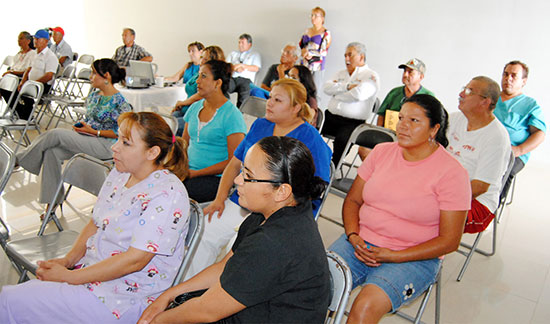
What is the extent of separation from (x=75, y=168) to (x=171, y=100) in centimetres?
297

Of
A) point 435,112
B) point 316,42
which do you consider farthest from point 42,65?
point 435,112

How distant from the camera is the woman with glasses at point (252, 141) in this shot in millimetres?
2129

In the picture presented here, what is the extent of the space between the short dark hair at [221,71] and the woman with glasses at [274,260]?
155 cm

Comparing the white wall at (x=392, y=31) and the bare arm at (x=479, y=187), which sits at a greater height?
the white wall at (x=392, y=31)

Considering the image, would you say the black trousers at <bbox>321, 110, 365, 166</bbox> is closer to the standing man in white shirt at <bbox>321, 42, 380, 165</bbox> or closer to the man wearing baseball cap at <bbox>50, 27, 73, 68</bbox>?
the standing man in white shirt at <bbox>321, 42, 380, 165</bbox>

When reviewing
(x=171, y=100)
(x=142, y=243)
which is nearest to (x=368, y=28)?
(x=171, y=100)

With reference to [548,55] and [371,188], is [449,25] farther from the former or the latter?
[371,188]

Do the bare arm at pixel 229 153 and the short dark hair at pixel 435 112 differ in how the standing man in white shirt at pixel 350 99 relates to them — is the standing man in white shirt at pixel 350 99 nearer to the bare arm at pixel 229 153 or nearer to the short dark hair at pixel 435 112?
the bare arm at pixel 229 153

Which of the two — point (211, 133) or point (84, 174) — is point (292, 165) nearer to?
point (84, 174)

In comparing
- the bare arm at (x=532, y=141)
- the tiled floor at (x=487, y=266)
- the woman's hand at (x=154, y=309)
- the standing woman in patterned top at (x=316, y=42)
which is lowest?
the tiled floor at (x=487, y=266)

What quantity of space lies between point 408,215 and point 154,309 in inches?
44.7

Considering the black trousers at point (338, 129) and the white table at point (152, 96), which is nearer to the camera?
the black trousers at point (338, 129)

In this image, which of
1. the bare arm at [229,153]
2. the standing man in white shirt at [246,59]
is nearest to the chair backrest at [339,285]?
the bare arm at [229,153]

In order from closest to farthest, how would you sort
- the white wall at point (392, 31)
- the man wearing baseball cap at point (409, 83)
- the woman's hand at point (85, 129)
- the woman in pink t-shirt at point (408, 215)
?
1. the woman in pink t-shirt at point (408, 215)
2. the woman's hand at point (85, 129)
3. the man wearing baseball cap at point (409, 83)
4. the white wall at point (392, 31)
